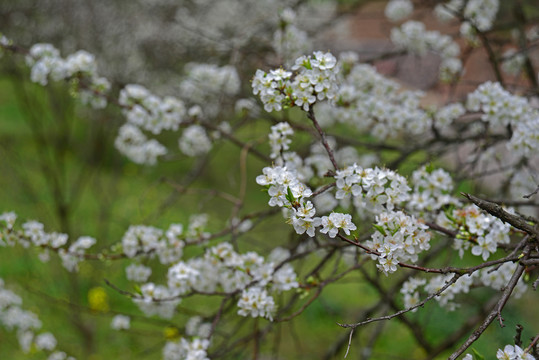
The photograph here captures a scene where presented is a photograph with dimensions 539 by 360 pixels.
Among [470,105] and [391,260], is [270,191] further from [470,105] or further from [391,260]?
[470,105]

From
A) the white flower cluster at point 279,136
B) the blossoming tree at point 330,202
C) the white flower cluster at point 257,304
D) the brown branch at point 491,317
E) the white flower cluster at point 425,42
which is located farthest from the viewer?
the white flower cluster at point 425,42

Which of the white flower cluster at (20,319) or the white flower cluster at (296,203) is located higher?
the white flower cluster at (20,319)

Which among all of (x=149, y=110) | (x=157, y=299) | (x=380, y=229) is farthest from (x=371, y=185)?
(x=149, y=110)

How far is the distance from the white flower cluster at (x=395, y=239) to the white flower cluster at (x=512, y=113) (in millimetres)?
707

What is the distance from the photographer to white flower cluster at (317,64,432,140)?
2.47m

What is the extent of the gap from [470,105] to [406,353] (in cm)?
269

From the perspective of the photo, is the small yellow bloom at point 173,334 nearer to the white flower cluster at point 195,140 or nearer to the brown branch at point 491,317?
the white flower cluster at point 195,140

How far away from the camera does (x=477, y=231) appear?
159 centimetres

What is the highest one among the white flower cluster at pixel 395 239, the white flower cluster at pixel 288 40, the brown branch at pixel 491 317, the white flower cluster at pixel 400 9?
the white flower cluster at pixel 400 9

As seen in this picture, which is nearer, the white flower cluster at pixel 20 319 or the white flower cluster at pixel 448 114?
the white flower cluster at pixel 448 114

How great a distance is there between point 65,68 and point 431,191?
155 cm

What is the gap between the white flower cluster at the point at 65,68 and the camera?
2.29m

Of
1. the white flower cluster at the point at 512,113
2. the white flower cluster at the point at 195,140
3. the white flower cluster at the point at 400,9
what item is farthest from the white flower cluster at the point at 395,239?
the white flower cluster at the point at 400,9

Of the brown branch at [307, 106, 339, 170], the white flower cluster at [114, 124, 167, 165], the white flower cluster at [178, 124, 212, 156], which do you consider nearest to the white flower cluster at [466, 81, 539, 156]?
the brown branch at [307, 106, 339, 170]
